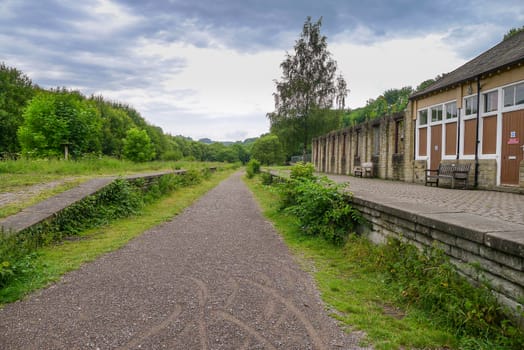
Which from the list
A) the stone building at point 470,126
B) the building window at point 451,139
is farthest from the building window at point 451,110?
the building window at point 451,139

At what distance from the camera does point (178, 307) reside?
311cm

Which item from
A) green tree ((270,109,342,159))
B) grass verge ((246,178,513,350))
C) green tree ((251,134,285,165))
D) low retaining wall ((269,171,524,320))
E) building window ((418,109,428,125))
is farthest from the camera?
green tree ((251,134,285,165))

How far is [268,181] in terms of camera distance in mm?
18375

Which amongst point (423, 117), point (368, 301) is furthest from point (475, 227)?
point (423, 117)

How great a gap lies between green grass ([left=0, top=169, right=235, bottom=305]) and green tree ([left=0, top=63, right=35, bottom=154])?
32.2 metres

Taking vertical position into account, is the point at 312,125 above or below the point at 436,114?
above

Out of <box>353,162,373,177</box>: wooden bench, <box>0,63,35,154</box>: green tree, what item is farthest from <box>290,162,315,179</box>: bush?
<box>0,63,35,154</box>: green tree

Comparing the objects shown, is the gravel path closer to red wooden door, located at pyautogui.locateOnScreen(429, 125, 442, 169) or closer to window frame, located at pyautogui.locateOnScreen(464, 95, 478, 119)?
window frame, located at pyautogui.locateOnScreen(464, 95, 478, 119)

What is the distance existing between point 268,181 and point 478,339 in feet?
52.4

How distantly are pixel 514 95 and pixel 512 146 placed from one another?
154cm

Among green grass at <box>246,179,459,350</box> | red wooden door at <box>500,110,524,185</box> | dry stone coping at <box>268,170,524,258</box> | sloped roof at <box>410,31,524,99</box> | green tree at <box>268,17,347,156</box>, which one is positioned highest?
green tree at <box>268,17,347,156</box>

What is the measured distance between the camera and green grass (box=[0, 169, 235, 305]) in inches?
139

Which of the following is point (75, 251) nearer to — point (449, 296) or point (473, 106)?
point (449, 296)

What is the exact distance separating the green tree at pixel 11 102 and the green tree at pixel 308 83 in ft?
82.6
